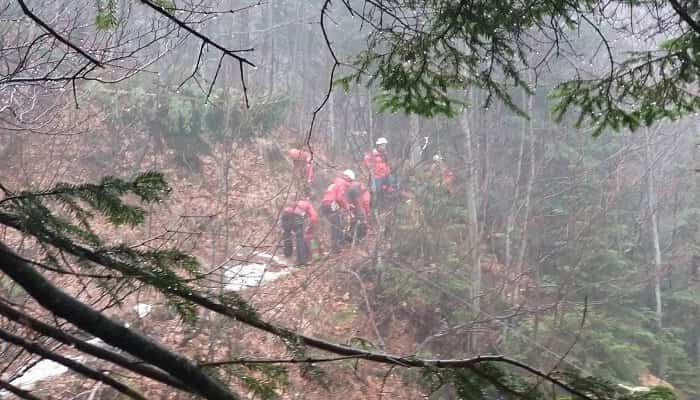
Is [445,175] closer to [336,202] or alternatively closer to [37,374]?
[336,202]

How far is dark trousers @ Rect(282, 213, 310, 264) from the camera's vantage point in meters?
9.53

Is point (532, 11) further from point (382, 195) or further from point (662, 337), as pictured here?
point (662, 337)

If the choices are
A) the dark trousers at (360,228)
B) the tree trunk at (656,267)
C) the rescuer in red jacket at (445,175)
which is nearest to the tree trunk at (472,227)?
the rescuer in red jacket at (445,175)

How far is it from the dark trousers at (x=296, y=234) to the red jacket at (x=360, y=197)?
47.5 inches

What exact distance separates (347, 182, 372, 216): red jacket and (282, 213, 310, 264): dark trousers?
47.5 inches

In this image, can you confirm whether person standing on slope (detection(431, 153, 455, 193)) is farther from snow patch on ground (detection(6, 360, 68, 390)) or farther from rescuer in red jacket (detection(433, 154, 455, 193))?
snow patch on ground (detection(6, 360, 68, 390))

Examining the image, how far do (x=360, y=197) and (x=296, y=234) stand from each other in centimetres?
158

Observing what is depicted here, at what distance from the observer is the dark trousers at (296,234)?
953 cm

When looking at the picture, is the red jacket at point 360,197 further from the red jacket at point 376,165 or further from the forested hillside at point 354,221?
the red jacket at point 376,165

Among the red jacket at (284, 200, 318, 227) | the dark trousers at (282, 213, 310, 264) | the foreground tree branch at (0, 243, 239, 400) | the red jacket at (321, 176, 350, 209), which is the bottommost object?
the foreground tree branch at (0, 243, 239, 400)

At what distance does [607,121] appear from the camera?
135 inches

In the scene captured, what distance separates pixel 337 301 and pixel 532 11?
7378mm

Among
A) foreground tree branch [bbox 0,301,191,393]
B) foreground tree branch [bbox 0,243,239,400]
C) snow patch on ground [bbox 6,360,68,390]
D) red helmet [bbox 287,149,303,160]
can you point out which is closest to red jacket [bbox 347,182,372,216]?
red helmet [bbox 287,149,303,160]

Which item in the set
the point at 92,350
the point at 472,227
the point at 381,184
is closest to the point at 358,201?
the point at 381,184
